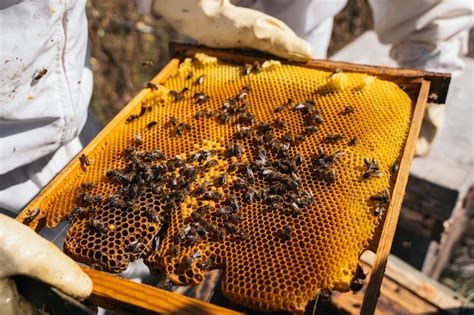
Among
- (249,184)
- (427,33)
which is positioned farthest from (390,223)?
(427,33)

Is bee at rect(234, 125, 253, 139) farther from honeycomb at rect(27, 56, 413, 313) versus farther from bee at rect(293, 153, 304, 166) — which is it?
bee at rect(293, 153, 304, 166)

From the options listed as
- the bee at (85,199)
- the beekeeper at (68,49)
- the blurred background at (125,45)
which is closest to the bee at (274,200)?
the bee at (85,199)

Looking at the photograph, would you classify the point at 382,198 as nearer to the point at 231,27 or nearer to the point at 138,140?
the point at 138,140

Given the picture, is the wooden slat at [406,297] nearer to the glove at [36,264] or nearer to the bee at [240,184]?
the bee at [240,184]

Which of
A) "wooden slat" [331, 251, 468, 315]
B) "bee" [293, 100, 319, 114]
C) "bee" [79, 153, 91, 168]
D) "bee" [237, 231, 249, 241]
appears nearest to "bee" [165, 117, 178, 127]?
"bee" [79, 153, 91, 168]

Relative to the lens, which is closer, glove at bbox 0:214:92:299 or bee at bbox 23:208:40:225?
glove at bbox 0:214:92:299

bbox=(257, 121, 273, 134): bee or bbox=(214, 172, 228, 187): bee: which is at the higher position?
bbox=(257, 121, 273, 134): bee

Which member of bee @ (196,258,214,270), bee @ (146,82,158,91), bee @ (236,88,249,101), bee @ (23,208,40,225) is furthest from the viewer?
bee @ (146,82,158,91)
